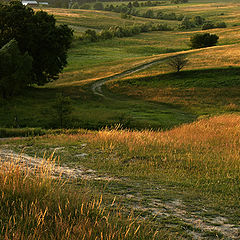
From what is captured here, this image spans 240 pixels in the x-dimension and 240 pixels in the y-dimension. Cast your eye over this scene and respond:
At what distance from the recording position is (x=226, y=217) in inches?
268

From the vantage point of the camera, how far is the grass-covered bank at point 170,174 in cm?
652

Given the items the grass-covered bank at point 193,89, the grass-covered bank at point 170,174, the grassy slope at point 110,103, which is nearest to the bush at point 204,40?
the grassy slope at point 110,103

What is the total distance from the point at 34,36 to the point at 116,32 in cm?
Answer: 9123

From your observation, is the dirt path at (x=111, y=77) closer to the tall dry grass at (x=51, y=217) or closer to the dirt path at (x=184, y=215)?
the dirt path at (x=184, y=215)

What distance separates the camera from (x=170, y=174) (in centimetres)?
1038

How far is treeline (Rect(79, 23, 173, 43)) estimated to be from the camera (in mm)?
127500

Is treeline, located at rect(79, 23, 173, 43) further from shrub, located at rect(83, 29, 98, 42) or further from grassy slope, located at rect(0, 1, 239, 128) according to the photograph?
grassy slope, located at rect(0, 1, 239, 128)

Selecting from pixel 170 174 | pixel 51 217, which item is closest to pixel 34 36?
pixel 170 174

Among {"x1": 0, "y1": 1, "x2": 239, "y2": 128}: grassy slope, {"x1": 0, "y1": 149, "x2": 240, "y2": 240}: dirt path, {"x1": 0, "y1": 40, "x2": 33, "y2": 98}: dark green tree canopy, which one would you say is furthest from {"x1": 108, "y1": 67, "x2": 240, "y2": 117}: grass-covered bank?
{"x1": 0, "y1": 149, "x2": 240, "y2": 240}: dirt path

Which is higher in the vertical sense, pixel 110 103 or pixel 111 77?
pixel 111 77

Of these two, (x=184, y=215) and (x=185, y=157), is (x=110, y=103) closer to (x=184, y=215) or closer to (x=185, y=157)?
(x=185, y=157)

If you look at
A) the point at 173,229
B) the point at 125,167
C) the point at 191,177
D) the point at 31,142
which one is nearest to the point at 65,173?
the point at 125,167

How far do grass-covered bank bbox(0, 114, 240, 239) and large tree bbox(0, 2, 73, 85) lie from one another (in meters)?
35.2

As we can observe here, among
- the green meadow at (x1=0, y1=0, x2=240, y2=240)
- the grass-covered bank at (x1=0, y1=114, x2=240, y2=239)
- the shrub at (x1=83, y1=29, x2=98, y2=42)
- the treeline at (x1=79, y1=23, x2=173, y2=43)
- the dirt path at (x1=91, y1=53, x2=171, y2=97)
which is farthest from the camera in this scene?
the treeline at (x1=79, y1=23, x2=173, y2=43)
